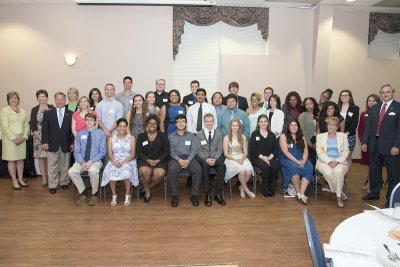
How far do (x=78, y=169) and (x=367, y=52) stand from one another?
21.2 ft

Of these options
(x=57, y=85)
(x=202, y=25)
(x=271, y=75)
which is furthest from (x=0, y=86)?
(x=271, y=75)

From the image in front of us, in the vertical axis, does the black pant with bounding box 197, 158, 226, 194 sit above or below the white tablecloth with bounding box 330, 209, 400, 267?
below

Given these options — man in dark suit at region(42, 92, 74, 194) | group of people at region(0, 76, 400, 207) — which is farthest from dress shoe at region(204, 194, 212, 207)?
man in dark suit at region(42, 92, 74, 194)

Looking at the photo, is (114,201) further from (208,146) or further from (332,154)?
(332,154)

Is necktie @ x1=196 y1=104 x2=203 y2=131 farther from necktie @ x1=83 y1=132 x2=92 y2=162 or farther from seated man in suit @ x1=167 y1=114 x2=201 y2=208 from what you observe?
necktie @ x1=83 y1=132 x2=92 y2=162

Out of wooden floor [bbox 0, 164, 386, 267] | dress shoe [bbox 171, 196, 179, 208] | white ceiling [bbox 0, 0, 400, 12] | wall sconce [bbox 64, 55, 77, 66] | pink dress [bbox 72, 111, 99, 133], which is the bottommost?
wooden floor [bbox 0, 164, 386, 267]

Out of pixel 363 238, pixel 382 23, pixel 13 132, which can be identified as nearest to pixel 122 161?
pixel 13 132

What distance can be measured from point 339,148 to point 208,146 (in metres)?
1.86

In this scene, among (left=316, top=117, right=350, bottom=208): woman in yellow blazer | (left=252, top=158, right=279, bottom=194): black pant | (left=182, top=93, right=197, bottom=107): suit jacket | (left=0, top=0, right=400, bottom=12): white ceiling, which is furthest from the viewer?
(left=0, top=0, right=400, bottom=12): white ceiling

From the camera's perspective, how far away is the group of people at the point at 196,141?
15.1 ft

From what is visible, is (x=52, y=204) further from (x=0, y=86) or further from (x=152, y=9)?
(x=152, y=9)

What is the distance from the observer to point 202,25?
690 centimetres

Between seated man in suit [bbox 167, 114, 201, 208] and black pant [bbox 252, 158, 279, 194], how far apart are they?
3.02 feet

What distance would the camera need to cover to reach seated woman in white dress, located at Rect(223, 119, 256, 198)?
4.79 meters
